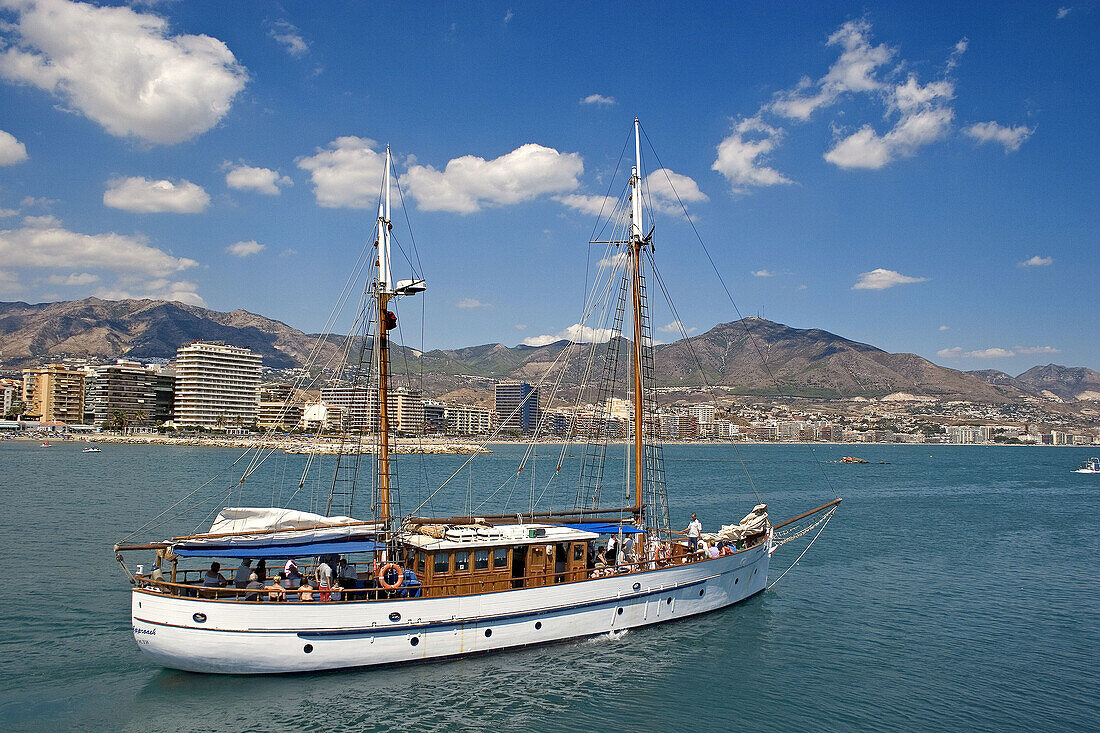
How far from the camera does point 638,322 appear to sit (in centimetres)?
2609

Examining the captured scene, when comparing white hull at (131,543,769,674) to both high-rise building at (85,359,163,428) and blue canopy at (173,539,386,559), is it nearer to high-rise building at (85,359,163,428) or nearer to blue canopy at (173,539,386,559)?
blue canopy at (173,539,386,559)

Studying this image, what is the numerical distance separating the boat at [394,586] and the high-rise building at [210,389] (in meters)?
171

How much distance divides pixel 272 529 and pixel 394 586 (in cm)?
468

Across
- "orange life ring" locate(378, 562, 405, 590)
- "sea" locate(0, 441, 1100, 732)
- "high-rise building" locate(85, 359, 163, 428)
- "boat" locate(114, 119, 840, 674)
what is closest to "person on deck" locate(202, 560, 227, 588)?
"boat" locate(114, 119, 840, 674)

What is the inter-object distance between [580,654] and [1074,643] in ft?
55.1

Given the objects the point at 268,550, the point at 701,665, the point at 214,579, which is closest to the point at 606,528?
the point at 701,665

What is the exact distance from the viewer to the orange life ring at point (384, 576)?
18391 mm

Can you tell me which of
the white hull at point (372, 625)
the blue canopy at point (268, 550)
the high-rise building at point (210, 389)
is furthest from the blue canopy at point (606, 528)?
the high-rise building at point (210, 389)

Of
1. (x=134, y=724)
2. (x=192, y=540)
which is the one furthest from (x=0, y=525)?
(x=134, y=724)

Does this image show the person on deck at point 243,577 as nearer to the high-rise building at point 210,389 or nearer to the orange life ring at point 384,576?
the orange life ring at point 384,576

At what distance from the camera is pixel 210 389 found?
7087 inches

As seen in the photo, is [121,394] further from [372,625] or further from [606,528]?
[372,625]

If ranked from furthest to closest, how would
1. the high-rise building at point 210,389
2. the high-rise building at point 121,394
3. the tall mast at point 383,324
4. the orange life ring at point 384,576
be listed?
the high-rise building at point 121,394, the high-rise building at point 210,389, the tall mast at point 383,324, the orange life ring at point 384,576

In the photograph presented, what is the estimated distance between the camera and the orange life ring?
60.3 ft
